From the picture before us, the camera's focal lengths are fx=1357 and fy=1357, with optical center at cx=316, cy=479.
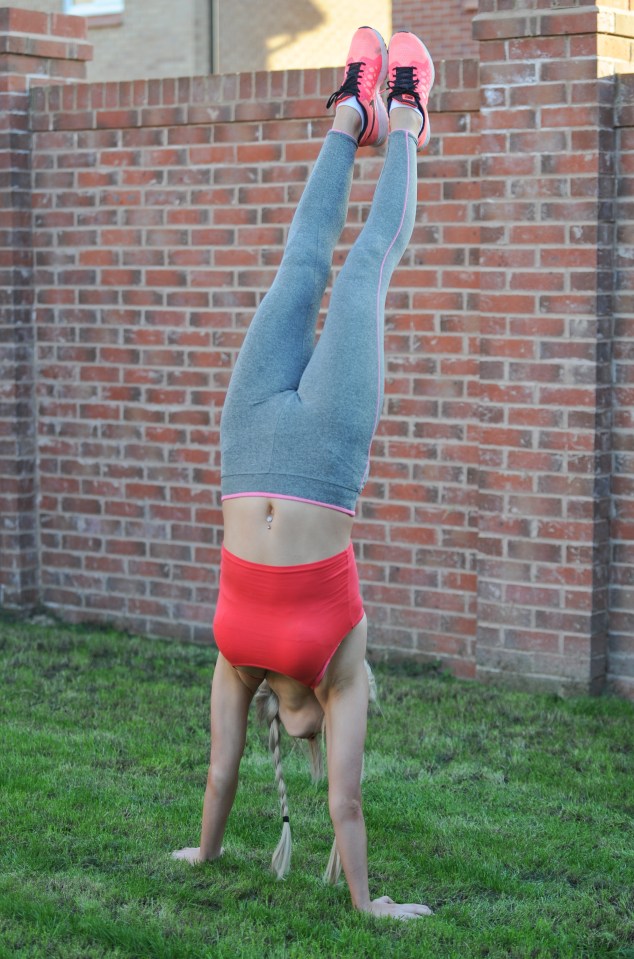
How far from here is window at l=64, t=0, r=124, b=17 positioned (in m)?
16.9

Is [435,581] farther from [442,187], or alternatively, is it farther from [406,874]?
[406,874]

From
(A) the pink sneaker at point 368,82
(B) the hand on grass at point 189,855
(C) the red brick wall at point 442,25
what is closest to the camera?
(B) the hand on grass at point 189,855

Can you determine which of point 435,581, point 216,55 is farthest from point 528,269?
point 216,55

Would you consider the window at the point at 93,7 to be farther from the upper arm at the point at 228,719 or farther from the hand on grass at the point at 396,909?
the hand on grass at the point at 396,909

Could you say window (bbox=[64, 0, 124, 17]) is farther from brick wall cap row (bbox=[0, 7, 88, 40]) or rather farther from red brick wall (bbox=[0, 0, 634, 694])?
red brick wall (bbox=[0, 0, 634, 694])

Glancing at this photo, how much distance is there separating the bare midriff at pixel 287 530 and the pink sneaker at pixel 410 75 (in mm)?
1288

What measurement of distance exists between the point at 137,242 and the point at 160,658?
207 centimetres

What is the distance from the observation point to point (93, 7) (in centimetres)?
1727

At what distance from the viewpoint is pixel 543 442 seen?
18.6ft

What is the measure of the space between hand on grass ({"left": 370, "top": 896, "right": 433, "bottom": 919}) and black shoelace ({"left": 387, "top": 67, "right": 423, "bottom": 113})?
91.6 inches

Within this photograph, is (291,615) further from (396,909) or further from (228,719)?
(396,909)

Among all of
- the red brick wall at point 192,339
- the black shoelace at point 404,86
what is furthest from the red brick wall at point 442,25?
the black shoelace at point 404,86

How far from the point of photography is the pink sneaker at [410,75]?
4.17 metres

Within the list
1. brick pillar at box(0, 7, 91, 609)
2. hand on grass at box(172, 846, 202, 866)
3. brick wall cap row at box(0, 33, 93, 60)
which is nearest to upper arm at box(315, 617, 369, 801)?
hand on grass at box(172, 846, 202, 866)
